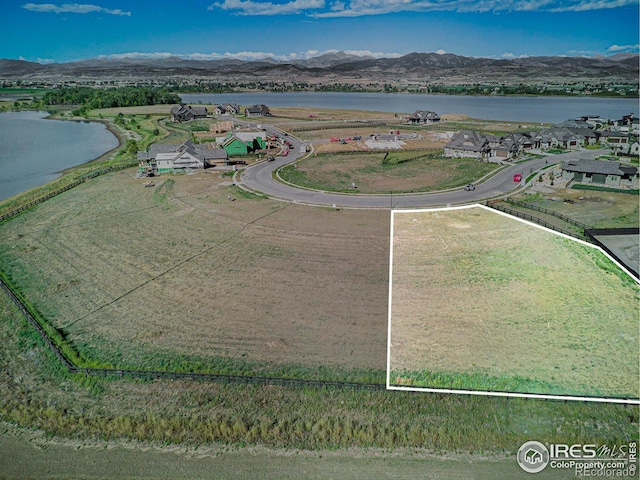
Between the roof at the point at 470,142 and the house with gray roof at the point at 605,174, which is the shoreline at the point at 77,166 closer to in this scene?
the roof at the point at 470,142

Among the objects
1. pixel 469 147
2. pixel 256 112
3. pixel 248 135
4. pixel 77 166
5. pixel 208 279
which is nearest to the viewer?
pixel 208 279

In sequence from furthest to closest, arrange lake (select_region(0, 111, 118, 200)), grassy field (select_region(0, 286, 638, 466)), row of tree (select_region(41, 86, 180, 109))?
row of tree (select_region(41, 86, 180, 109)), lake (select_region(0, 111, 118, 200)), grassy field (select_region(0, 286, 638, 466))

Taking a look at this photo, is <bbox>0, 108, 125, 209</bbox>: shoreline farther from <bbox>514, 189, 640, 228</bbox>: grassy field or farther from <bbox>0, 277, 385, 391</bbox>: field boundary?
<bbox>514, 189, 640, 228</bbox>: grassy field

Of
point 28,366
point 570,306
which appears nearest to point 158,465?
point 28,366

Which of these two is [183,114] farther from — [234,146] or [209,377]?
[209,377]

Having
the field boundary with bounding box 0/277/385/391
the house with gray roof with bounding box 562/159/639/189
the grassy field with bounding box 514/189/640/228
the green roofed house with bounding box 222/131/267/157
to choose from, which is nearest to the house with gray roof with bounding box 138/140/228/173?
the green roofed house with bounding box 222/131/267/157

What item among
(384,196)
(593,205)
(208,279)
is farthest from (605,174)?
(208,279)
